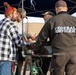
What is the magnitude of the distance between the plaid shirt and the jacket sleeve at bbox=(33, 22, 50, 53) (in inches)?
→ 13.6

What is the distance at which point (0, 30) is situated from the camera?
18.2 feet

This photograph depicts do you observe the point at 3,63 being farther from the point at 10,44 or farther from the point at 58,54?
the point at 58,54

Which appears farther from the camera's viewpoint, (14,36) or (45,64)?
(45,64)

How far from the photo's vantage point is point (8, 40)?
5.50 m

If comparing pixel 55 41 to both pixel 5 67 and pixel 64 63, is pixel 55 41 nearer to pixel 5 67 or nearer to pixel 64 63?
pixel 64 63

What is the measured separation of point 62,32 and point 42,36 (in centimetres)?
34

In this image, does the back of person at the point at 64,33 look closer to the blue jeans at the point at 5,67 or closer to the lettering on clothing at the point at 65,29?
the lettering on clothing at the point at 65,29

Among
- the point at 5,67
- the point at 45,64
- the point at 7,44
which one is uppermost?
the point at 7,44

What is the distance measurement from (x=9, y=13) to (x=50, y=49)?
3.10 ft

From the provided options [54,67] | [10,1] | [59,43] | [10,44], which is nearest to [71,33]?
[59,43]

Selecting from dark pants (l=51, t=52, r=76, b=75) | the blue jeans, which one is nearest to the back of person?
dark pants (l=51, t=52, r=76, b=75)

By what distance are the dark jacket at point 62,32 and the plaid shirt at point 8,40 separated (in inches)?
19.5

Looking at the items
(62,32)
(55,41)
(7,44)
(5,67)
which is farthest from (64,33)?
(5,67)

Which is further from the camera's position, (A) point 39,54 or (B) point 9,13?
(A) point 39,54
